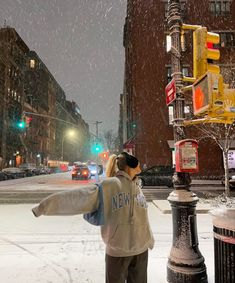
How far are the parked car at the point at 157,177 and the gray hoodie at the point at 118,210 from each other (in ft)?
69.7

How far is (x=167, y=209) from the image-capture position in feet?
38.3

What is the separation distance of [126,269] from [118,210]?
0.57m

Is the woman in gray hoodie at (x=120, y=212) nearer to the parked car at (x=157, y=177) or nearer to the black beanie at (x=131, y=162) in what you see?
the black beanie at (x=131, y=162)

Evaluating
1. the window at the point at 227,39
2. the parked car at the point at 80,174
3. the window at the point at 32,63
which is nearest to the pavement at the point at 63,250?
the parked car at the point at 80,174

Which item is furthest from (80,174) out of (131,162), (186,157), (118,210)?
(118,210)

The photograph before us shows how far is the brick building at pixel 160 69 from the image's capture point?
32.7m

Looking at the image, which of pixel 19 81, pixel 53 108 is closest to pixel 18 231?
pixel 19 81

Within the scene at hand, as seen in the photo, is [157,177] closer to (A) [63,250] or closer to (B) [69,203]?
(A) [63,250]

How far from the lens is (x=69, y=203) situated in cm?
281

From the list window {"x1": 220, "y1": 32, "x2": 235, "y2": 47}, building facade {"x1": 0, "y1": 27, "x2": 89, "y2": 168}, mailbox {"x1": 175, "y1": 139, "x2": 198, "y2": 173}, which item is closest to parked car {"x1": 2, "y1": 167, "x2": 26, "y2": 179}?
building facade {"x1": 0, "y1": 27, "x2": 89, "y2": 168}

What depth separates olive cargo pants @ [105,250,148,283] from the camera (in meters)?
3.09

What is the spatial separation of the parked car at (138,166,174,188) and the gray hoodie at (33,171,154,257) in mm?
21240

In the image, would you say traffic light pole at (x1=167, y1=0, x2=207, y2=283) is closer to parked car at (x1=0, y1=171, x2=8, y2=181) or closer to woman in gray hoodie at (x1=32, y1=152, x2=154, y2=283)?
woman in gray hoodie at (x1=32, y1=152, x2=154, y2=283)

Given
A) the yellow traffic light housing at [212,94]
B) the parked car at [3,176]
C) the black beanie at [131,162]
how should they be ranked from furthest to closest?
the parked car at [3,176], the yellow traffic light housing at [212,94], the black beanie at [131,162]
